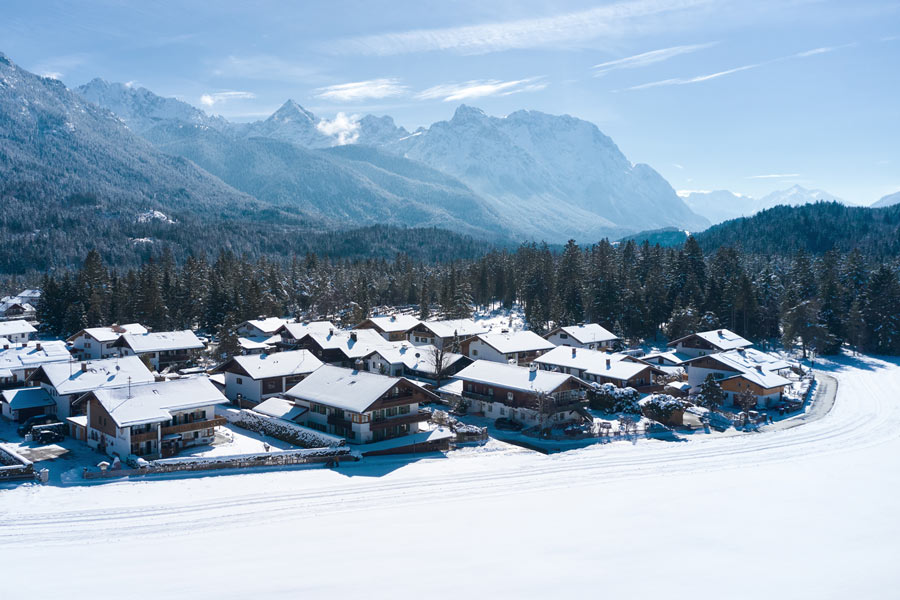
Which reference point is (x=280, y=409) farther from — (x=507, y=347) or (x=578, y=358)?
(x=578, y=358)

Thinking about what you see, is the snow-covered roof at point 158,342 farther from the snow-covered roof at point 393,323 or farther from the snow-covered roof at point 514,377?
the snow-covered roof at point 514,377

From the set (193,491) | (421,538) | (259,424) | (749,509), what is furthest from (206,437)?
(749,509)

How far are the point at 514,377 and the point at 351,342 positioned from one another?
24.4 meters

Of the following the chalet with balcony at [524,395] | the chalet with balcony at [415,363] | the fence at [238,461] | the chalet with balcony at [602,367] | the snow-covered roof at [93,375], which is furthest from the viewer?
the chalet with balcony at [415,363]

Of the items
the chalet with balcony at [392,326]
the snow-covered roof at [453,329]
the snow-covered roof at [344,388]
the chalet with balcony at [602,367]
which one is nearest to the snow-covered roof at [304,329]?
the chalet with balcony at [392,326]

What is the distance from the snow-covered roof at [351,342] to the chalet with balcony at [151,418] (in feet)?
80.0

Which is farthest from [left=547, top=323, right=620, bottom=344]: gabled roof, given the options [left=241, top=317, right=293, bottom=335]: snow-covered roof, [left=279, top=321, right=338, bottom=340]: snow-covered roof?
[left=241, top=317, right=293, bottom=335]: snow-covered roof

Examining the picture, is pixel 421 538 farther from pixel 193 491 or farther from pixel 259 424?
pixel 259 424

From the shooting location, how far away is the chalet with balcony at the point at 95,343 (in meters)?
68.9

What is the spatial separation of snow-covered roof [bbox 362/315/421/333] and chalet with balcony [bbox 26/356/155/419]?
121ft

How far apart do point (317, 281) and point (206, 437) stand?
76003mm

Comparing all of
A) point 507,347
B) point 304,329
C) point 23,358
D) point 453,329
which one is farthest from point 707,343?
point 23,358

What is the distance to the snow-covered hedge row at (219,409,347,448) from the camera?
4125cm

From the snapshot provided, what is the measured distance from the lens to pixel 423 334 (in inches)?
3228
